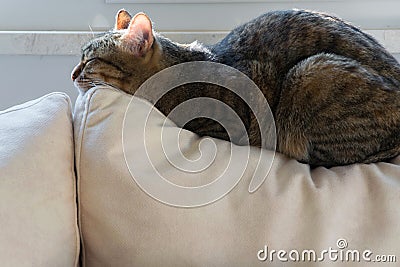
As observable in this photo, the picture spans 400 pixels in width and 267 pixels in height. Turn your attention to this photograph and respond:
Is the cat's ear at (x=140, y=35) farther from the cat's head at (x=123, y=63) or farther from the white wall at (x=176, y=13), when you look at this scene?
the white wall at (x=176, y=13)

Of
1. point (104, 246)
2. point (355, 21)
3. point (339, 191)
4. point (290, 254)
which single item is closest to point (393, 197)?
point (339, 191)

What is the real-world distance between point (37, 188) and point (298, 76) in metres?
0.54

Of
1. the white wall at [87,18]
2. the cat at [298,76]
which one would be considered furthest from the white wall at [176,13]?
the cat at [298,76]

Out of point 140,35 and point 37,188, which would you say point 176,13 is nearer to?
point 140,35

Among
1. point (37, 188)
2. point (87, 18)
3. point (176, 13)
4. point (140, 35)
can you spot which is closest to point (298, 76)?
point (140, 35)

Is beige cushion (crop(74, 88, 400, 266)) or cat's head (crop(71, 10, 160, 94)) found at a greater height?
cat's head (crop(71, 10, 160, 94))

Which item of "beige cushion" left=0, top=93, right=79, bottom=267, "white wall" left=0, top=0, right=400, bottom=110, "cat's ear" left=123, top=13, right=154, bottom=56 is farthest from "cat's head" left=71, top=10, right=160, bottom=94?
"white wall" left=0, top=0, right=400, bottom=110

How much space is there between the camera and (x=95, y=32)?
1.58 m

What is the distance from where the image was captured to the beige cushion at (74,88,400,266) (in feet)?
2.72

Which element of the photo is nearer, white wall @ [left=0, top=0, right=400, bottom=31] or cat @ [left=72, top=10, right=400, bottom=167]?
cat @ [left=72, top=10, right=400, bottom=167]

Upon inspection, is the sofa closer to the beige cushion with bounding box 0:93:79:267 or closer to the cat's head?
the beige cushion with bounding box 0:93:79:267

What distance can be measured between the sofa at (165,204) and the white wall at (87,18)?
2.36 feet

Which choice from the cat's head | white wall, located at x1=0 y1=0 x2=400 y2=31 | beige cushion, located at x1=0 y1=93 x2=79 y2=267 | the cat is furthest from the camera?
white wall, located at x1=0 y1=0 x2=400 y2=31

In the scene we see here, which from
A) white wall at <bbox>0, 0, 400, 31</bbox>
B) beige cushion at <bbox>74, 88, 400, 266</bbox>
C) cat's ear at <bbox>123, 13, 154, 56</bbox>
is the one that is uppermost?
cat's ear at <bbox>123, 13, 154, 56</bbox>
